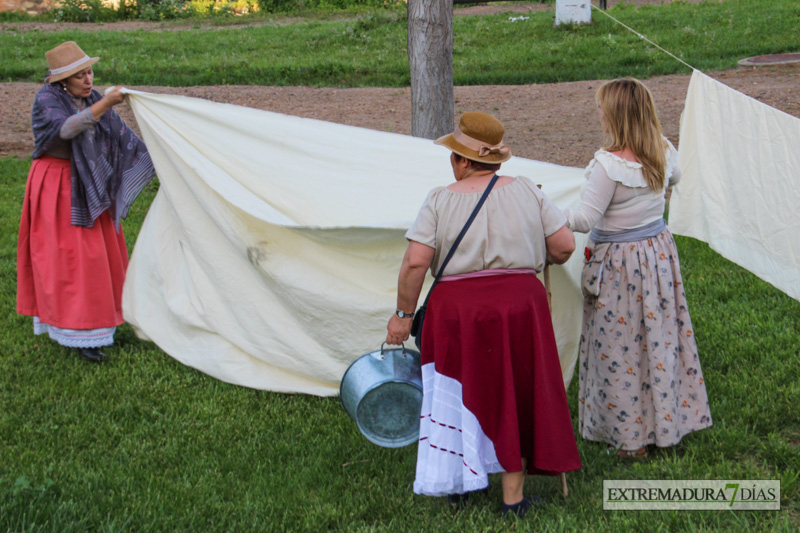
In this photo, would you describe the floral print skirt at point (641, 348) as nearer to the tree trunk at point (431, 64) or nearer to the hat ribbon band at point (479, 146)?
the hat ribbon band at point (479, 146)

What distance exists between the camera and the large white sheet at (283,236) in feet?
14.6

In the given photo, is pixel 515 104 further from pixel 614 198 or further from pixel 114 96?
pixel 614 198

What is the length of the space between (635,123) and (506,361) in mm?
1282

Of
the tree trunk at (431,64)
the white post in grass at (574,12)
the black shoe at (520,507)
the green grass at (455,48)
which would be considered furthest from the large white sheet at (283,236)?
the white post in grass at (574,12)

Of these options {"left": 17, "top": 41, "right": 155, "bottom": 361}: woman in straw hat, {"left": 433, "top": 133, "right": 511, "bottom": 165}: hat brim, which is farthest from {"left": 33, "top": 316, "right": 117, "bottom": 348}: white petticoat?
{"left": 433, "top": 133, "right": 511, "bottom": 165}: hat brim

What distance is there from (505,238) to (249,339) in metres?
2.23

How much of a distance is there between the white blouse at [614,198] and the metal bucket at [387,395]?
3.23 feet

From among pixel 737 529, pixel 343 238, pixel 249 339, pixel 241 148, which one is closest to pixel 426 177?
pixel 343 238

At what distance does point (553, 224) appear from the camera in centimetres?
319

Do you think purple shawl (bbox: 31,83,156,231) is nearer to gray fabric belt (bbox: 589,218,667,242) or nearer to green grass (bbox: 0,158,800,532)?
green grass (bbox: 0,158,800,532)

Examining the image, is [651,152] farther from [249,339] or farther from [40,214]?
[40,214]

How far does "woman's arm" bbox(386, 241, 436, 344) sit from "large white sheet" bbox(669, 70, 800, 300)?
2089mm

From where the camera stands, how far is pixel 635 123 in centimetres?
360

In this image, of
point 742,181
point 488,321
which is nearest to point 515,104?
point 742,181
